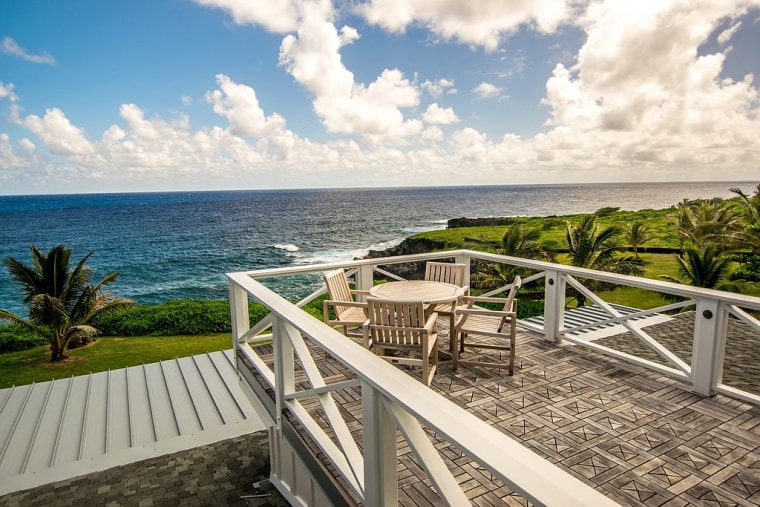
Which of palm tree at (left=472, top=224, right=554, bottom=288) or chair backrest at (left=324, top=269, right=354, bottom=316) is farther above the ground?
chair backrest at (left=324, top=269, right=354, bottom=316)

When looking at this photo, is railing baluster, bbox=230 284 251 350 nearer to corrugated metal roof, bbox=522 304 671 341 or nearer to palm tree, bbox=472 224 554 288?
corrugated metal roof, bbox=522 304 671 341

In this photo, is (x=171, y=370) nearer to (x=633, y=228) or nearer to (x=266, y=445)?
(x=266, y=445)

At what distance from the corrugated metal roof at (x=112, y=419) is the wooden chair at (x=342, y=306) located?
4.51m

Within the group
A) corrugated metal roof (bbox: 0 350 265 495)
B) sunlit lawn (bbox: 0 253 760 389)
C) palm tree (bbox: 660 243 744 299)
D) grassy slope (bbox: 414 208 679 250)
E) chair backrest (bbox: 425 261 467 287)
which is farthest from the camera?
grassy slope (bbox: 414 208 679 250)

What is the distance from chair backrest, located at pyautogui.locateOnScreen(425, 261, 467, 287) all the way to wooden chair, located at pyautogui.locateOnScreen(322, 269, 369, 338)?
A: 3.16ft

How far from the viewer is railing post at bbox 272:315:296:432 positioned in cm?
317

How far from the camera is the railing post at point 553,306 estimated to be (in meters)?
4.86

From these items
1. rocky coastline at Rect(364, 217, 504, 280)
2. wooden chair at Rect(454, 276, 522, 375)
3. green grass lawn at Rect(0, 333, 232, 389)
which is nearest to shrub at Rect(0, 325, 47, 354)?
green grass lawn at Rect(0, 333, 232, 389)

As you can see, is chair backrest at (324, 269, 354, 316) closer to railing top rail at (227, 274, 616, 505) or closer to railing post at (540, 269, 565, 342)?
railing post at (540, 269, 565, 342)

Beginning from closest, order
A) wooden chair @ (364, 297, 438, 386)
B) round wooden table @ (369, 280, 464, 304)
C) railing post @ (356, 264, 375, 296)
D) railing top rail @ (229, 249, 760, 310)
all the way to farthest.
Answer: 1. railing top rail @ (229, 249, 760, 310)
2. wooden chair @ (364, 297, 438, 386)
3. round wooden table @ (369, 280, 464, 304)
4. railing post @ (356, 264, 375, 296)

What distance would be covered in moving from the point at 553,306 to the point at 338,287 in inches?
98.1

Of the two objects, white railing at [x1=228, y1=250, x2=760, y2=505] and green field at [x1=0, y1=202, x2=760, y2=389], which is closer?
white railing at [x1=228, y1=250, x2=760, y2=505]

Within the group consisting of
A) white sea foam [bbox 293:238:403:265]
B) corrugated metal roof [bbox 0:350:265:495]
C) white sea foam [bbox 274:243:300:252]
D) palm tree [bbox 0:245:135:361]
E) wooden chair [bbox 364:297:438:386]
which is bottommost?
white sea foam [bbox 293:238:403:265]

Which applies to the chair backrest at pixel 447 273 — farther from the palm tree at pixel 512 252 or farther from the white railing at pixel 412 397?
the palm tree at pixel 512 252
